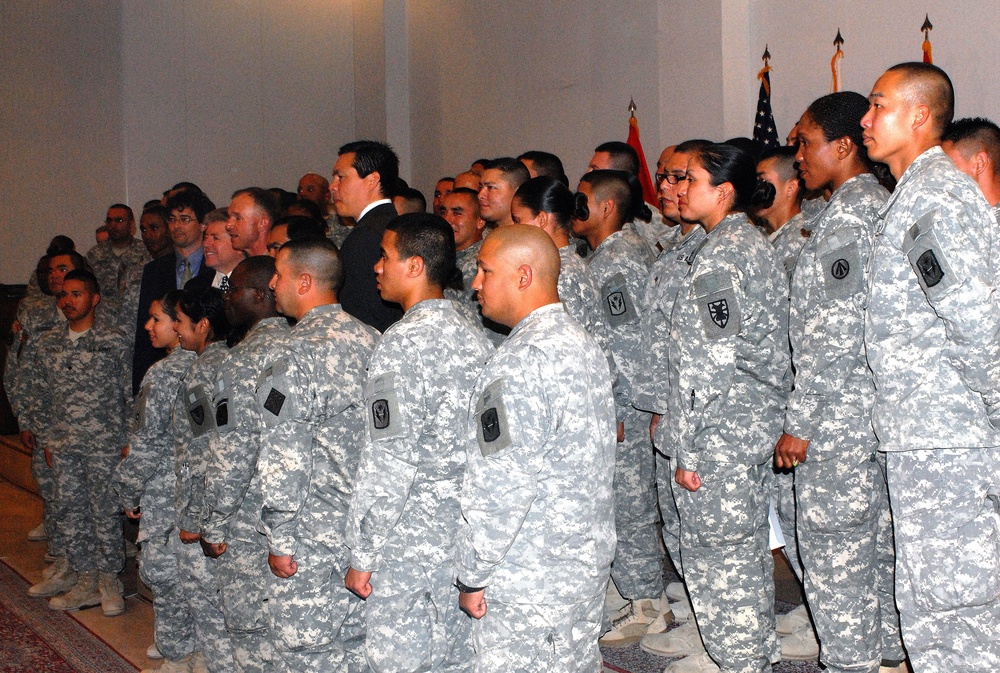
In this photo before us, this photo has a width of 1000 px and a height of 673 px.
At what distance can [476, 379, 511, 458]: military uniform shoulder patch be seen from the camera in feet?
6.66

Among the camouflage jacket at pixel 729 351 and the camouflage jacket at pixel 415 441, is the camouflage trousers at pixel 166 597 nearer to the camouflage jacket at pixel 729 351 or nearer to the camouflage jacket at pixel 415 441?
the camouflage jacket at pixel 415 441

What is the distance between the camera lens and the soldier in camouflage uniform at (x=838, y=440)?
2641 millimetres

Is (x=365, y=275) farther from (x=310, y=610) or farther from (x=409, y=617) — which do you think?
(x=409, y=617)

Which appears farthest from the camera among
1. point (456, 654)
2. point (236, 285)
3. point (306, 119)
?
point (306, 119)

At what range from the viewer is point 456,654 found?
2.54 metres

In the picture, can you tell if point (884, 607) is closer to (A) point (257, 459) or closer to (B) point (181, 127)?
(A) point (257, 459)

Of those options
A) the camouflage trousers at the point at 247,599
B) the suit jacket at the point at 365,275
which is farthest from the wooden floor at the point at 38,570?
the suit jacket at the point at 365,275

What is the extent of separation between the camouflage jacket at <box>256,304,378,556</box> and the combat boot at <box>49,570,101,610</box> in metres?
2.25

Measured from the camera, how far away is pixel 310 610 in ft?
8.87

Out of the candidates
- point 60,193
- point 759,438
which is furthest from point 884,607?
point 60,193

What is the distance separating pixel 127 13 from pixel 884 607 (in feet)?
29.3

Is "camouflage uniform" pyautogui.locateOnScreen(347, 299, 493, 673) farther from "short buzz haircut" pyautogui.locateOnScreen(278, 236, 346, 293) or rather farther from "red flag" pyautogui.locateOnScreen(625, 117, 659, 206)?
"red flag" pyautogui.locateOnScreen(625, 117, 659, 206)

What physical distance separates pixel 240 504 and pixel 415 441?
854mm

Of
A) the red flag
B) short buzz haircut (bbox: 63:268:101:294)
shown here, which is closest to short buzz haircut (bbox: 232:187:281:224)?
short buzz haircut (bbox: 63:268:101:294)
